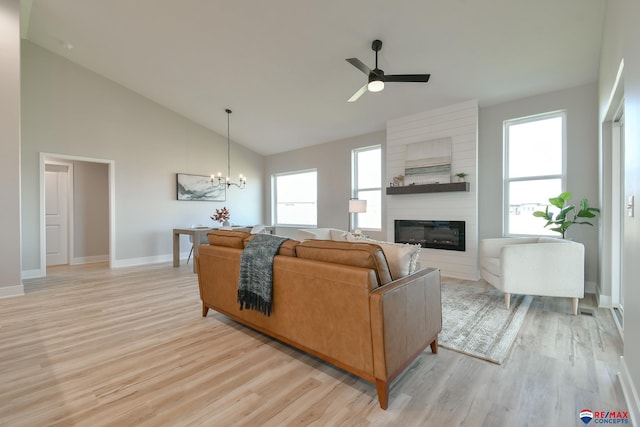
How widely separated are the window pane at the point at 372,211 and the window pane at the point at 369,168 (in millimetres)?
173

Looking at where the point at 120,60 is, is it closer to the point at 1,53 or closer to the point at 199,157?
the point at 1,53

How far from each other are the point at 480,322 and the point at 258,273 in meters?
2.22

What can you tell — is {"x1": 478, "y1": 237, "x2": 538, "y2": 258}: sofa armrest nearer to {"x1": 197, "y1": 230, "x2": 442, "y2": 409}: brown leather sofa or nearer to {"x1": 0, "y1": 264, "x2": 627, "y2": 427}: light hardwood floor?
{"x1": 0, "y1": 264, "x2": 627, "y2": 427}: light hardwood floor

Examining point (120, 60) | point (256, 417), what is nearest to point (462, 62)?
point (256, 417)

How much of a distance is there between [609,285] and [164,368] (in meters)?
4.46

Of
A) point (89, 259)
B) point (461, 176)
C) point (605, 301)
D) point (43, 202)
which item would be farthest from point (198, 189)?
point (605, 301)

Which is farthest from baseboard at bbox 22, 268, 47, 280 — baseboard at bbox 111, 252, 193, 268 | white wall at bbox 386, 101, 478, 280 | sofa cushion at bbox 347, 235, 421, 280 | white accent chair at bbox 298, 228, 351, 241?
white wall at bbox 386, 101, 478, 280

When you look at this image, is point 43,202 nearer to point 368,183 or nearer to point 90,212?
point 90,212

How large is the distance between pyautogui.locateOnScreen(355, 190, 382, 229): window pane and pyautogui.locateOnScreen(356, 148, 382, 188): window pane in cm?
17

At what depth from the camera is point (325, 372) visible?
195 cm

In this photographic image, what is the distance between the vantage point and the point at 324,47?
3797mm

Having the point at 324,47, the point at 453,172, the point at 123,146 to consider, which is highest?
the point at 324,47

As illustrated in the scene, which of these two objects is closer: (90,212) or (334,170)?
(90,212)

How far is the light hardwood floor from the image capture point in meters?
1.53
